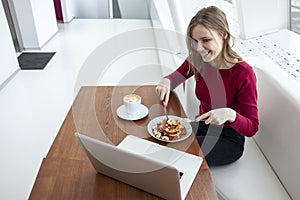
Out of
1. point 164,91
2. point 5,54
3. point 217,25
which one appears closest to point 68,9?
point 5,54

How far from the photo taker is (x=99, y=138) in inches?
42.7

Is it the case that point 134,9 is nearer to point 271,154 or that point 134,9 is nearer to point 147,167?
point 271,154

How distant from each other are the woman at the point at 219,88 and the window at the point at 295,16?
3.96ft

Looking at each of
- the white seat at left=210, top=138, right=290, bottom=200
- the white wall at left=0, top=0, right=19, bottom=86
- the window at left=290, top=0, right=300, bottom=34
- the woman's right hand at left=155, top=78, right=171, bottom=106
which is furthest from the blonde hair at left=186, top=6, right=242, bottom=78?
the white wall at left=0, top=0, right=19, bottom=86

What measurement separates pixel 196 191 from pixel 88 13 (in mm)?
6038

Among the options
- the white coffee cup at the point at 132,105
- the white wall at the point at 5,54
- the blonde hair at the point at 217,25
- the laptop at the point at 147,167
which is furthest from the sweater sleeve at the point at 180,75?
the white wall at the point at 5,54

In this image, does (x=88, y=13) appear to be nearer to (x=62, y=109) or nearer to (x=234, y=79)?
(x=62, y=109)

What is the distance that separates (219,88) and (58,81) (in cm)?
239

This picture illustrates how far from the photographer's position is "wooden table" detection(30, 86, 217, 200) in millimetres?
845

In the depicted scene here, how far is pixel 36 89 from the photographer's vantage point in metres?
Result: 3.01

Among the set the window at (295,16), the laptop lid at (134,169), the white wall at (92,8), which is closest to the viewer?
the laptop lid at (134,169)

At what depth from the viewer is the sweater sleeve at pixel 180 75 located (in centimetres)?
146

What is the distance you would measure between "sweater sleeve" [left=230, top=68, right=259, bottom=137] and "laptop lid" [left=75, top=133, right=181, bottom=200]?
0.50 metres

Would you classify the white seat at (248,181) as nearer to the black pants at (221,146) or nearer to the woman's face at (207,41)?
the black pants at (221,146)
